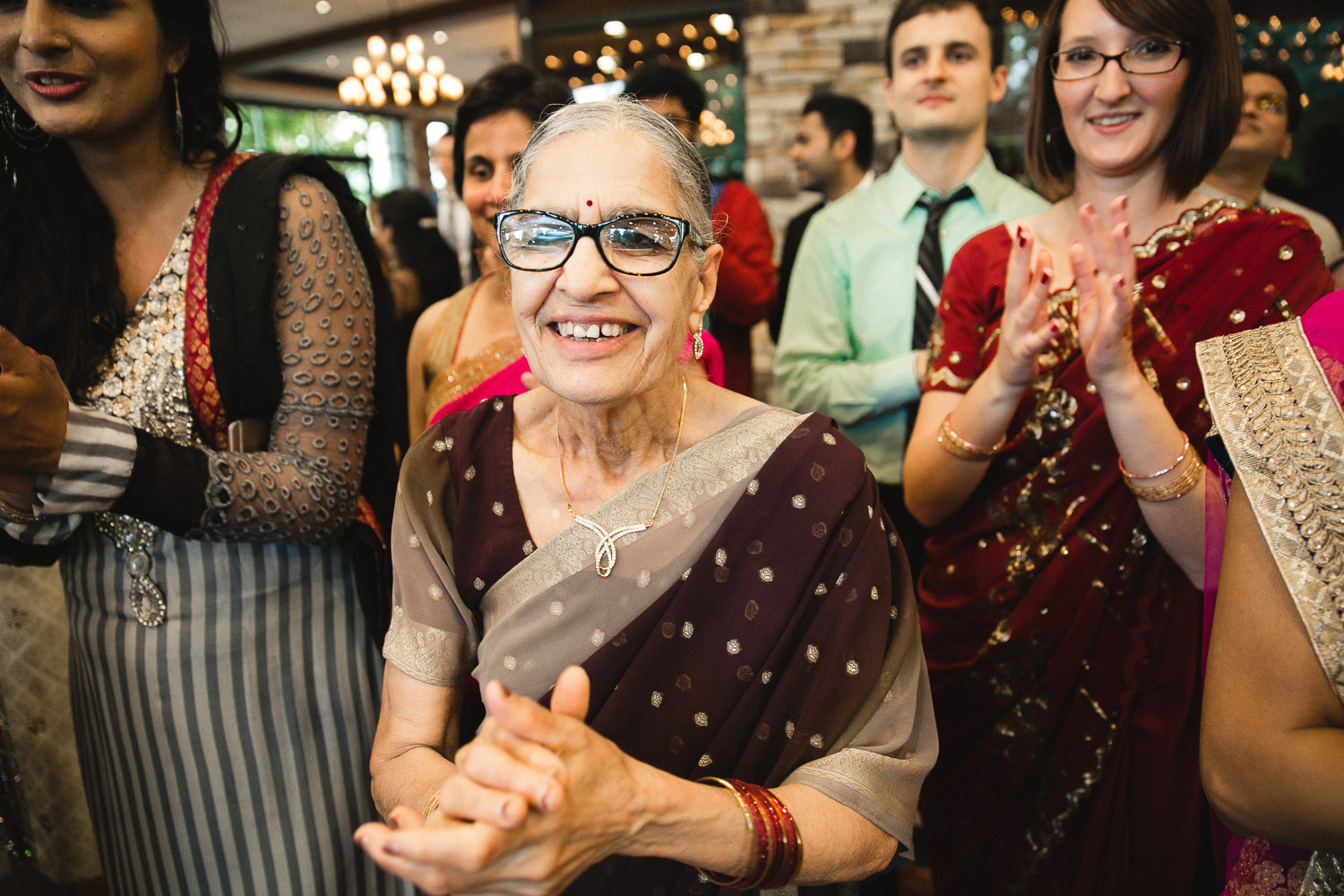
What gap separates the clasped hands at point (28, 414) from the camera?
1060 mm

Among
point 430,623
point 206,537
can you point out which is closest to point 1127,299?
point 430,623

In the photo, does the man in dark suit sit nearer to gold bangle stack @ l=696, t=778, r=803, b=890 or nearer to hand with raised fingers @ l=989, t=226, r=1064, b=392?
hand with raised fingers @ l=989, t=226, r=1064, b=392

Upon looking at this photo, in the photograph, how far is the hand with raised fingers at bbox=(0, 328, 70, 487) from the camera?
1.06 m

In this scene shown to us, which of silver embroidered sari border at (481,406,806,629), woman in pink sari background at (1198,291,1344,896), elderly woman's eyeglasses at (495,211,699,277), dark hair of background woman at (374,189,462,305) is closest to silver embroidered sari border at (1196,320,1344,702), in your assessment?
woman in pink sari background at (1198,291,1344,896)

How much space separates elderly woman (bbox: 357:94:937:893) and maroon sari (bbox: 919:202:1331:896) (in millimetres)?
503

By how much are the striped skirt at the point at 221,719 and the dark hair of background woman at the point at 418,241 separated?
3.03 meters

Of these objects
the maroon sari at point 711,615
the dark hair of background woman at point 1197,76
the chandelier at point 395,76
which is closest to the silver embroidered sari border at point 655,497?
the maroon sari at point 711,615

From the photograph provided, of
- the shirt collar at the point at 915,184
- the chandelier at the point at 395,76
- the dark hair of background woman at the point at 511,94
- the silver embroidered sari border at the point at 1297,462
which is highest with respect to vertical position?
the chandelier at the point at 395,76

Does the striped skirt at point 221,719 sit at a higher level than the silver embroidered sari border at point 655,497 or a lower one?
lower

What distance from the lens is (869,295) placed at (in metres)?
2.27

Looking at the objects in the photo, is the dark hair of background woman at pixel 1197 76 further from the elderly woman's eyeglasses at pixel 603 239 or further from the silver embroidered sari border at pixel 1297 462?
the elderly woman's eyeglasses at pixel 603 239

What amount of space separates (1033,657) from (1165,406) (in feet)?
1.68

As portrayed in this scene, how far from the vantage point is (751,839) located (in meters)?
0.94

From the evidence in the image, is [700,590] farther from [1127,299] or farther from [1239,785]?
[1127,299]
